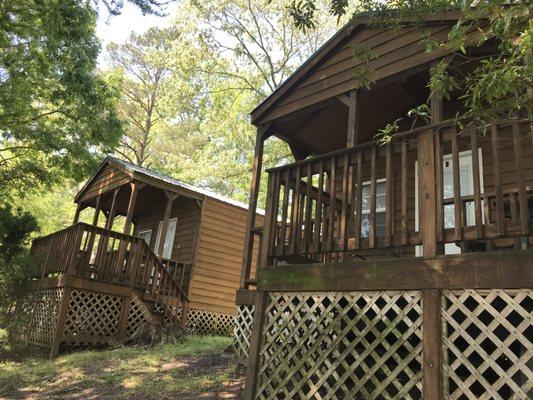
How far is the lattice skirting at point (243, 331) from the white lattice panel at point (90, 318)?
4.20m

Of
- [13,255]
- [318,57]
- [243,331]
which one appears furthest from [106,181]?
[318,57]

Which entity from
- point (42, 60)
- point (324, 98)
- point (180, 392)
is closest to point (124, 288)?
point (180, 392)

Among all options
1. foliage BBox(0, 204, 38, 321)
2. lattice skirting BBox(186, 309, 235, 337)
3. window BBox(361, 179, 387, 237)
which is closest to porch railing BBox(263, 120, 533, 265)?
window BBox(361, 179, 387, 237)

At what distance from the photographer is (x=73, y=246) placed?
35.0ft

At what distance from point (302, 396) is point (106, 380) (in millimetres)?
4355

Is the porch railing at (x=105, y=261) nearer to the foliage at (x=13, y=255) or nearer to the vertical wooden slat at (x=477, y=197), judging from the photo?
the foliage at (x=13, y=255)

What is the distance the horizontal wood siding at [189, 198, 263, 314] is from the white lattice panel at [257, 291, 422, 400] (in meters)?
9.67

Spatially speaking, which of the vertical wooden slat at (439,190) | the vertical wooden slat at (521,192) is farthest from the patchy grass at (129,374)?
the vertical wooden slat at (521,192)

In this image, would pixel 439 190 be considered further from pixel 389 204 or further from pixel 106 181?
pixel 106 181

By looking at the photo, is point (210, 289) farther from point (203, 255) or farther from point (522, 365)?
point (522, 365)

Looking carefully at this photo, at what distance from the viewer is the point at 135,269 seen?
1134cm

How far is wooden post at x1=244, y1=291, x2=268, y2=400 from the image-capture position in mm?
4793

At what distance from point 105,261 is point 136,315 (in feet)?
5.19

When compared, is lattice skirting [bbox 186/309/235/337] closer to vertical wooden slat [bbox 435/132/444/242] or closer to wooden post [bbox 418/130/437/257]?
wooden post [bbox 418/130/437/257]
